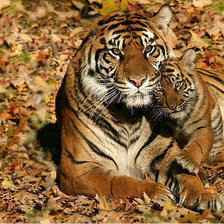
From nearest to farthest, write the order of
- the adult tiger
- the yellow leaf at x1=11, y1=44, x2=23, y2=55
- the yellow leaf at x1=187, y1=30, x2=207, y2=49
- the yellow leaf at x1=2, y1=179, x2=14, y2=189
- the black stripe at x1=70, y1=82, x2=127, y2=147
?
the adult tiger, the black stripe at x1=70, y1=82, x2=127, y2=147, the yellow leaf at x1=2, y1=179, x2=14, y2=189, the yellow leaf at x1=187, y1=30, x2=207, y2=49, the yellow leaf at x1=11, y1=44, x2=23, y2=55

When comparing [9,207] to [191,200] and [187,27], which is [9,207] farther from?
[187,27]

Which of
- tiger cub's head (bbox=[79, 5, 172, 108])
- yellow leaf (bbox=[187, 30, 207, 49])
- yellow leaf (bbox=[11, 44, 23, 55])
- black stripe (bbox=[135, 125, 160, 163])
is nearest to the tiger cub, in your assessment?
black stripe (bbox=[135, 125, 160, 163])

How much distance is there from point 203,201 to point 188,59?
155 cm

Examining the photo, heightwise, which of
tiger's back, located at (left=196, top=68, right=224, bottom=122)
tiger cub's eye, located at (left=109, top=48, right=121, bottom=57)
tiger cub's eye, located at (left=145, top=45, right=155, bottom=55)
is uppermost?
tiger cub's eye, located at (left=145, top=45, right=155, bottom=55)

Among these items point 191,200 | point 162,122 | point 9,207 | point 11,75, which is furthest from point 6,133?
point 191,200

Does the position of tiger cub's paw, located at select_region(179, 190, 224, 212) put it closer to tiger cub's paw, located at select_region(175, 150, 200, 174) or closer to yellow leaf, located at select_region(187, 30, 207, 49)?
tiger cub's paw, located at select_region(175, 150, 200, 174)

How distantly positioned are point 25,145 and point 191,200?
128 inches

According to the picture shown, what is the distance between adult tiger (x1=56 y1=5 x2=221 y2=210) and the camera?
4031 millimetres

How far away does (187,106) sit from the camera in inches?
181

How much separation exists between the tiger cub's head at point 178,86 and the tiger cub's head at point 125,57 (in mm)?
182

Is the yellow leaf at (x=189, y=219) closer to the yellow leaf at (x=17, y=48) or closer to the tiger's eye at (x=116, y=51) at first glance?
the tiger's eye at (x=116, y=51)

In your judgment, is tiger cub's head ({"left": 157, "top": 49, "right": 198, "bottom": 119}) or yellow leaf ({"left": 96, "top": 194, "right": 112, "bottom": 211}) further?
tiger cub's head ({"left": 157, "top": 49, "right": 198, "bottom": 119})

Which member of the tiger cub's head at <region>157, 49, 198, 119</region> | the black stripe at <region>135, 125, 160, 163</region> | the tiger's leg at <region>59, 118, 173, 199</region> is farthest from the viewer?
the black stripe at <region>135, 125, 160, 163</region>

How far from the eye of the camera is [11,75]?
25.3 feet
